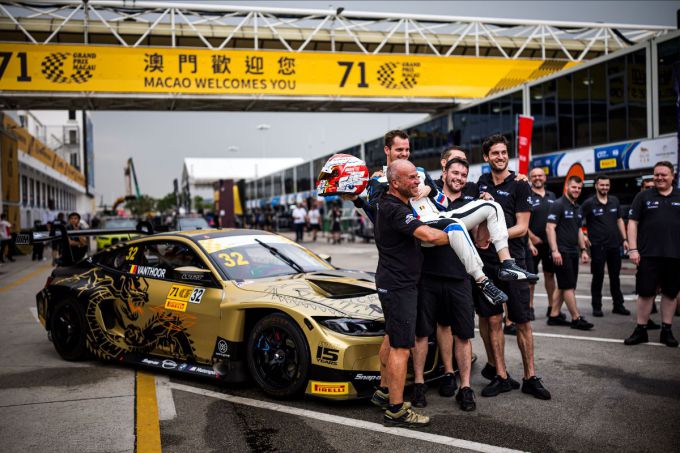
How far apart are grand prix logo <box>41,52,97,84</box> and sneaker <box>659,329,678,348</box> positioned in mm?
19318

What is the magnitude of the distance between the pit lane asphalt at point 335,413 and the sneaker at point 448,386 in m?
0.06

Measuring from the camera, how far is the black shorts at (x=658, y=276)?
245 inches

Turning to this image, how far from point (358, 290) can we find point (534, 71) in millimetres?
22952

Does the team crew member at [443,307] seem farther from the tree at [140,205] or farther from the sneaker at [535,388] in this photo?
the tree at [140,205]

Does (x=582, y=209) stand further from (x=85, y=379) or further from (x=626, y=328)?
(x=85, y=379)

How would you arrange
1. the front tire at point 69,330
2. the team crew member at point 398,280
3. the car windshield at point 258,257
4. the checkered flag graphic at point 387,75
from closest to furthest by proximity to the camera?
the team crew member at point 398,280 → the car windshield at point 258,257 → the front tire at point 69,330 → the checkered flag graphic at point 387,75

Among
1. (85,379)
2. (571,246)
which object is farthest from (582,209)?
(85,379)

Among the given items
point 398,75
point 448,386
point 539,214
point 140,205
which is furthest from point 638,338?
point 140,205

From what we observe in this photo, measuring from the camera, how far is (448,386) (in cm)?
473

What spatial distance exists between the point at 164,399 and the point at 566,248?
17.2 feet

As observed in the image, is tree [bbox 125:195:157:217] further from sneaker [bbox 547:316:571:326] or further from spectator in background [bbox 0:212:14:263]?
sneaker [bbox 547:316:571:326]

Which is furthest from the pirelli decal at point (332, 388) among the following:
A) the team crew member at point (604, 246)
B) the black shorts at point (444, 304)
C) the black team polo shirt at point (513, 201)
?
the team crew member at point (604, 246)

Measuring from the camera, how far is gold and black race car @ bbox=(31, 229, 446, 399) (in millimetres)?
4348

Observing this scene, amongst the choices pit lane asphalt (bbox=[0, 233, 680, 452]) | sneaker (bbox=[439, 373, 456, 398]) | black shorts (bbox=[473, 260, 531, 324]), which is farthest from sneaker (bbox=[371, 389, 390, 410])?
black shorts (bbox=[473, 260, 531, 324])
